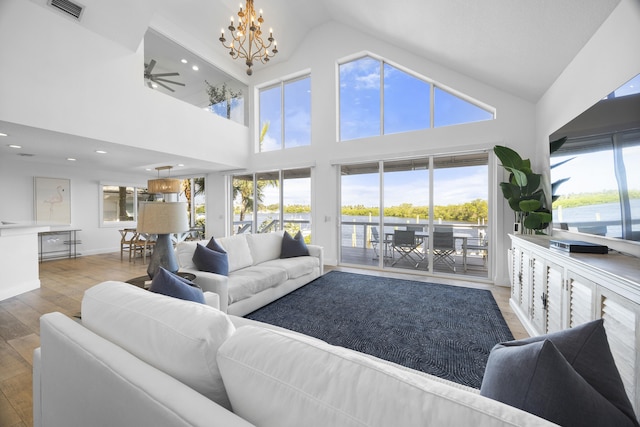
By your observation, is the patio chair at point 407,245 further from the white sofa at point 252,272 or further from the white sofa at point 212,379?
the white sofa at point 212,379

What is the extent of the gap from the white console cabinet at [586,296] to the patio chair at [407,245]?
2103mm

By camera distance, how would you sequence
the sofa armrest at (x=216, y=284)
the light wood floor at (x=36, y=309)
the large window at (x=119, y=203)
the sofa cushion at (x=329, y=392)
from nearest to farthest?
the sofa cushion at (x=329, y=392), the light wood floor at (x=36, y=309), the sofa armrest at (x=216, y=284), the large window at (x=119, y=203)

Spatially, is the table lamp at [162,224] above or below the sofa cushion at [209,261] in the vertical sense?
above

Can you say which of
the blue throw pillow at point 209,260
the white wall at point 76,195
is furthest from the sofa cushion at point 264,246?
the white wall at point 76,195

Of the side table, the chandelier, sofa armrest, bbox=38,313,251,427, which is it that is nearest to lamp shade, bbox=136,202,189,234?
the side table

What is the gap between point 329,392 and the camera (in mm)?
554

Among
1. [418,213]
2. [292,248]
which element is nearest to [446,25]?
[418,213]

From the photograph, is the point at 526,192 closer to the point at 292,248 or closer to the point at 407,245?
the point at 407,245

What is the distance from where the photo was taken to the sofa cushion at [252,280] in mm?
2719

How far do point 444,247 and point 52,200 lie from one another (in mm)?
8889

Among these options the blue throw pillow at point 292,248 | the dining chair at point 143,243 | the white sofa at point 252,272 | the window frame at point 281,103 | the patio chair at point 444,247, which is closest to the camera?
the white sofa at point 252,272

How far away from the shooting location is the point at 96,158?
5.36m

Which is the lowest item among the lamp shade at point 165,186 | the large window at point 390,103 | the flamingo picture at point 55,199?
the flamingo picture at point 55,199

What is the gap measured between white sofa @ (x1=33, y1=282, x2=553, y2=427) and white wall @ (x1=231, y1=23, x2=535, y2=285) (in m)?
4.57
